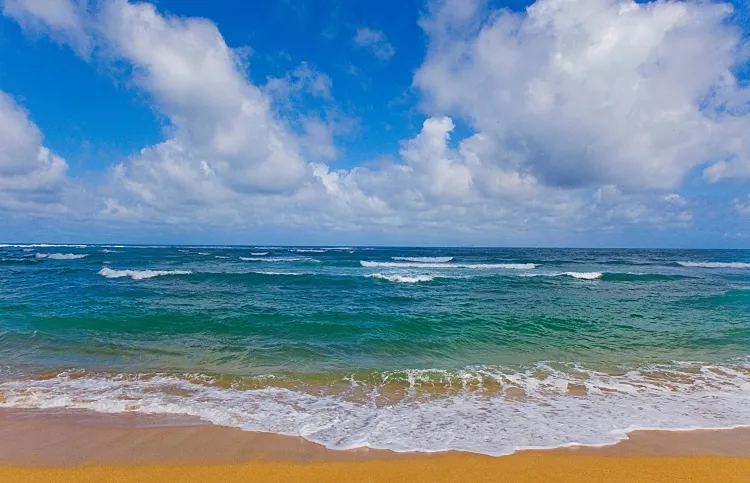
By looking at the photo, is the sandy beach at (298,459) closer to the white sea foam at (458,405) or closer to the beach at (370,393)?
the beach at (370,393)

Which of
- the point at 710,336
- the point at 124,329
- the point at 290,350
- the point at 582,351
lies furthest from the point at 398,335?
the point at 710,336

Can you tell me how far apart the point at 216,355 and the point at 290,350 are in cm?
186

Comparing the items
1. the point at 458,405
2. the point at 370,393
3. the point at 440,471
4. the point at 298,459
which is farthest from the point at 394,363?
the point at 440,471

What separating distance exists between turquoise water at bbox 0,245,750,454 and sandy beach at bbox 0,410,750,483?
32cm

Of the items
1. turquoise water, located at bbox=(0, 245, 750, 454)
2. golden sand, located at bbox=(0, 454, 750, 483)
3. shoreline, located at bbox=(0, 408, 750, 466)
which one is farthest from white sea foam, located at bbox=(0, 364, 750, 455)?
golden sand, located at bbox=(0, 454, 750, 483)

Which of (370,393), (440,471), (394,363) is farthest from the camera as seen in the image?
(394,363)

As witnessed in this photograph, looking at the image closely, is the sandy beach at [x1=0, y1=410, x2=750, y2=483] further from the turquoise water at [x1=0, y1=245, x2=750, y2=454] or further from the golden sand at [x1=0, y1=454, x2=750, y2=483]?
the turquoise water at [x1=0, y1=245, x2=750, y2=454]

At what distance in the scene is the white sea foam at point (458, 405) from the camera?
17.2 feet

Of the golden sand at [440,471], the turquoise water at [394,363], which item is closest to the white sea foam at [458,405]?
the turquoise water at [394,363]

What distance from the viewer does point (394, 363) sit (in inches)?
364

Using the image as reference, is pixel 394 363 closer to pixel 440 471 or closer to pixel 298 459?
pixel 298 459

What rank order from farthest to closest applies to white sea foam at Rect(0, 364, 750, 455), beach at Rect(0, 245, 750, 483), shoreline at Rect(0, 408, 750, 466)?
white sea foam at Rect(0, 364, 750, 455)
shoreline at Rect(0, 408, 750, 466)
beach at Rect(0, 245, 750, 483)

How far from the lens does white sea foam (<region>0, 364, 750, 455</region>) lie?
524cm

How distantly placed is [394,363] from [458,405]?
2.95 metres
